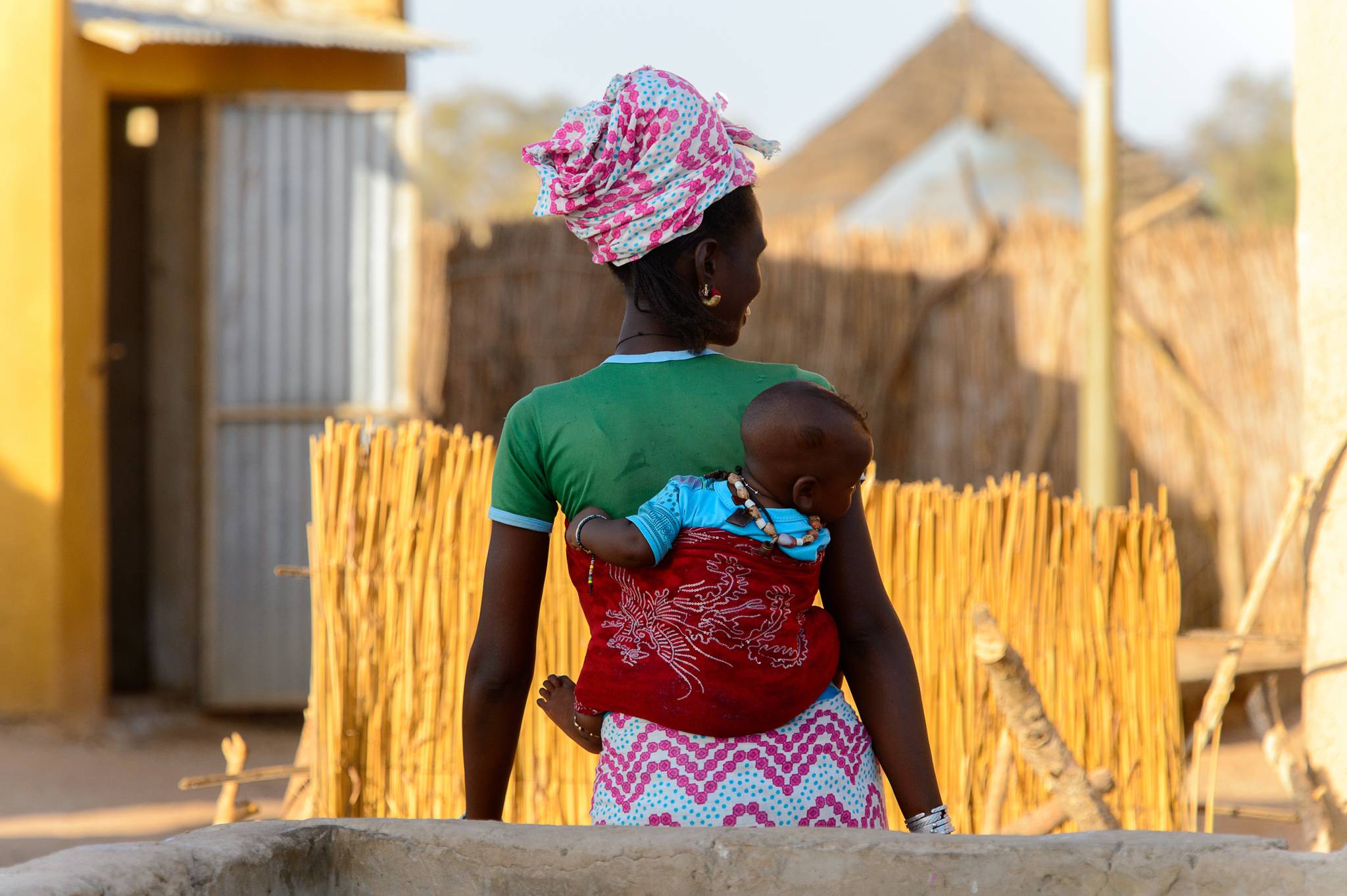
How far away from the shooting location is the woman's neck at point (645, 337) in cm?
188

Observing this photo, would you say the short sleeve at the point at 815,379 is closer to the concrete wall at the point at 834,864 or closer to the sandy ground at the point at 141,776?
the concrete wall at the point at 834,864

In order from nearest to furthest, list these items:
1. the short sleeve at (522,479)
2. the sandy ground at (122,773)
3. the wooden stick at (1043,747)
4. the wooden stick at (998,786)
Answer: the short sleeve at (522,479)
the wooden stick at (1043,747)
the wooden stick at (998,786)
the sandy ground at (122,773)

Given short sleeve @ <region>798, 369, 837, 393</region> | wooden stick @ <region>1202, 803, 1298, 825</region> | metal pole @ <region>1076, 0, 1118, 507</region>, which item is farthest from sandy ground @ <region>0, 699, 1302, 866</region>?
short sleeve @ <region>798, 369, 837, 393</region>

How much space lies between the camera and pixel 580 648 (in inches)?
132

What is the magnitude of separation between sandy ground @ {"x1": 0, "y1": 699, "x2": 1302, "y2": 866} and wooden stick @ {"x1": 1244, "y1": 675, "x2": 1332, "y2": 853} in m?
1.42

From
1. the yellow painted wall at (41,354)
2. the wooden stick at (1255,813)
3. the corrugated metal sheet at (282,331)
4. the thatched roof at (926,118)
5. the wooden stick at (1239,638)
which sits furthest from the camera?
the thatched roof at (926,118)

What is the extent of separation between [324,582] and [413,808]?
1.86 feet

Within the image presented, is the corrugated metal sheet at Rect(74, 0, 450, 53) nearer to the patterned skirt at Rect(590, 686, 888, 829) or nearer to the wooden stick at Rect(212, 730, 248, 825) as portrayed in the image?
the wooden stick at Rect(212, 730, 248, 825)

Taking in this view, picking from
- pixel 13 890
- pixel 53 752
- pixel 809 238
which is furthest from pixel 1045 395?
pixel 13 890

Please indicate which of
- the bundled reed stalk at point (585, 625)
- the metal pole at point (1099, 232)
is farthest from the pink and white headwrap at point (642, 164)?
the metal pole at point (1099, 232)

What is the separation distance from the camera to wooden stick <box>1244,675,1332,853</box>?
291 centimetres

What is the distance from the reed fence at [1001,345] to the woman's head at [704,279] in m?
5.93

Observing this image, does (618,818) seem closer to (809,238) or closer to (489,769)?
(489,769)

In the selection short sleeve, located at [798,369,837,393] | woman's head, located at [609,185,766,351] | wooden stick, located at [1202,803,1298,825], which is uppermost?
woman's head, located at [609,185,766,351]
